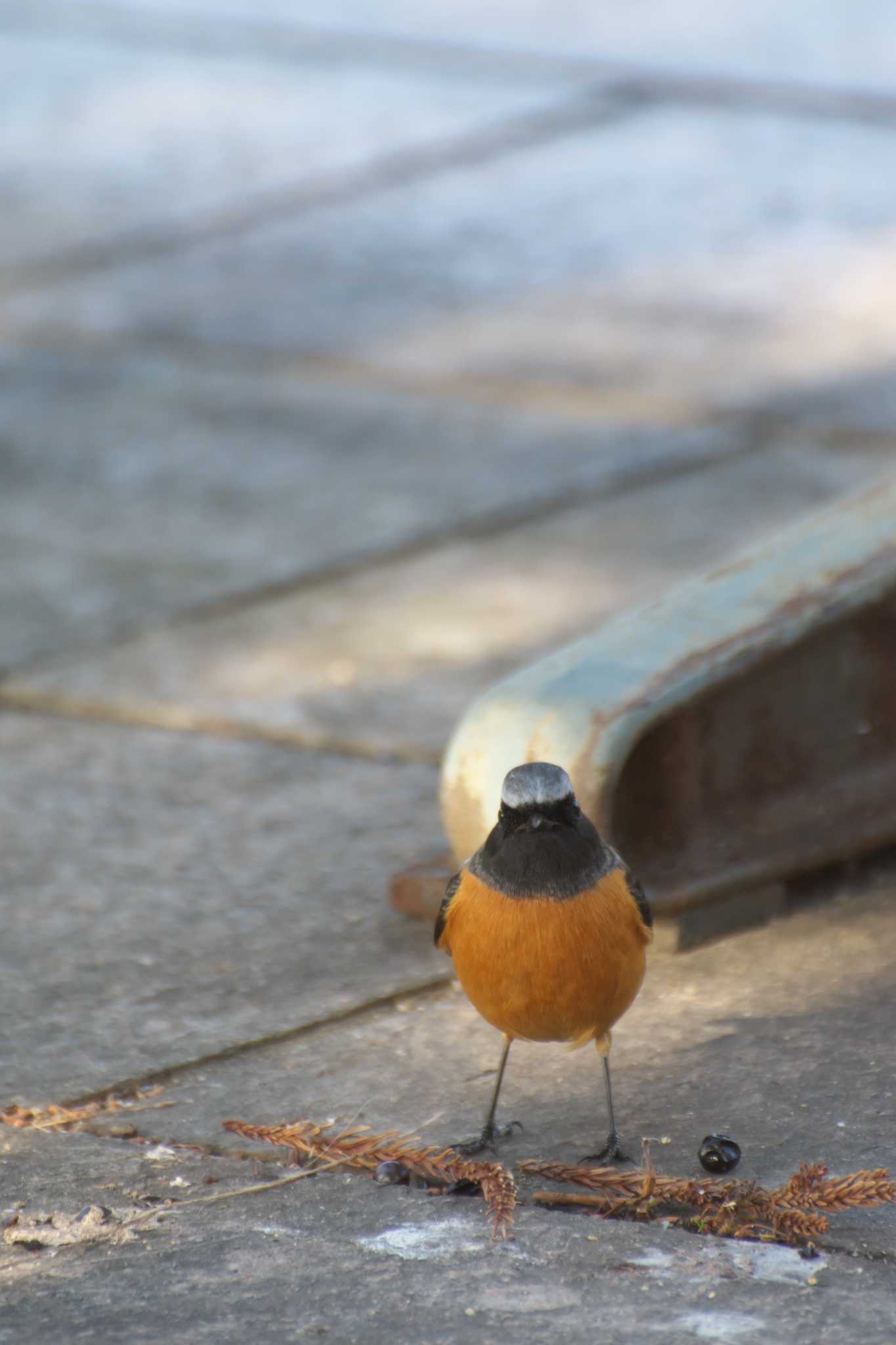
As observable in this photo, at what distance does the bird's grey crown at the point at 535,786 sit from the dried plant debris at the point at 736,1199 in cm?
62

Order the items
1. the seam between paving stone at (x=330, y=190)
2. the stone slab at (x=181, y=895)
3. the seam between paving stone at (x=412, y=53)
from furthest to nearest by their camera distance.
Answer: the seam between paving stone at (x=412, y=53), the seam between paving stone at (x=330, y=190), the stone slab at (x=181, y=895)

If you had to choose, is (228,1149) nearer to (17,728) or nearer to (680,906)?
(680,906)

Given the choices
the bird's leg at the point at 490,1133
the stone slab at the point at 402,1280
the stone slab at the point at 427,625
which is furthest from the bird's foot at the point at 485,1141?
the stone slab at the point at 427,625

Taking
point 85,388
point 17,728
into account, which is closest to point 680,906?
point 17,728

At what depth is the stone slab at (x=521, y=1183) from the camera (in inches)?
122

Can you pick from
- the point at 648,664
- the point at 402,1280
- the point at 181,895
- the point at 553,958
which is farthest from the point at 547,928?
the point at 181,895

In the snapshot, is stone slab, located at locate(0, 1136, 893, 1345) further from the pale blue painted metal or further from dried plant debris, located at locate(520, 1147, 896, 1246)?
the pale blue painted metal

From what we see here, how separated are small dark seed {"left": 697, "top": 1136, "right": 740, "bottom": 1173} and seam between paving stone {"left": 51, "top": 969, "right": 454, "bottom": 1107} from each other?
3.00 ft

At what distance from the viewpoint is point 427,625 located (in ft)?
20.5

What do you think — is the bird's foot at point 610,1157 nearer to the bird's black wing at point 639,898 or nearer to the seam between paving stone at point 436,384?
the bird's black wing at point 639,898

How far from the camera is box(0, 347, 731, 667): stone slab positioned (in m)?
6.69

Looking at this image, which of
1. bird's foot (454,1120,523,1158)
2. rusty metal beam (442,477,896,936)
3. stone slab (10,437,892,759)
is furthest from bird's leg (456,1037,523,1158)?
stone slab (10,437,892,759)

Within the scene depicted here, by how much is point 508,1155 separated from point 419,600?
3.03 meters

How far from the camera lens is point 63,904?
4699mm
